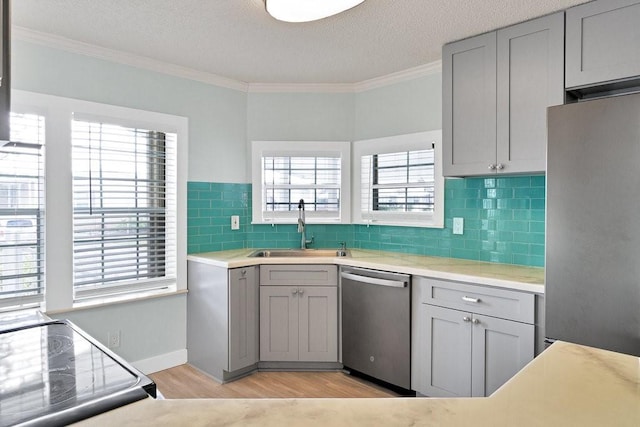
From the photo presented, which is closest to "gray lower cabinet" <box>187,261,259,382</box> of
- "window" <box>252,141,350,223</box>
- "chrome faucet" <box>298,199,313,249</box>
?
"chrome faucet" <box>298,199,313,249</box>

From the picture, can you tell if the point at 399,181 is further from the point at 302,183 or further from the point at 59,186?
the point at 59,186

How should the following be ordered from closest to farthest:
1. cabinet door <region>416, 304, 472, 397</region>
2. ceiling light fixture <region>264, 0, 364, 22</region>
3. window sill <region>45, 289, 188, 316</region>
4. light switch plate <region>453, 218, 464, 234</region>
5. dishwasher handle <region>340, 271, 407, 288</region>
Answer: ceiling light fixture <region>264, 0, 364, 22</region>
cabinet door <region>416, 304, 472, 397</region>
dishwasher handle <region>340, 271, 407, 288</region>
window sill <region>45, 289, 188, 316</region>
light switch plate <region>453, 218, 464, 234</region>

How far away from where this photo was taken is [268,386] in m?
3.08

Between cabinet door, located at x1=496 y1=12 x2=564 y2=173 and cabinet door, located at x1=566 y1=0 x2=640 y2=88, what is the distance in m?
0.07

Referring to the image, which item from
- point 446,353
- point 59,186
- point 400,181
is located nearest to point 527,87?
point 400,181

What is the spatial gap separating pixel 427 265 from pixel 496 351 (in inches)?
27.7

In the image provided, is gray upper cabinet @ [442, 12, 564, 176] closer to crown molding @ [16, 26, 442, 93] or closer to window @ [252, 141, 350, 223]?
crown molding @ [16, 26, 442, 93]

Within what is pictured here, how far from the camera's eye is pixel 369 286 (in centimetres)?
304

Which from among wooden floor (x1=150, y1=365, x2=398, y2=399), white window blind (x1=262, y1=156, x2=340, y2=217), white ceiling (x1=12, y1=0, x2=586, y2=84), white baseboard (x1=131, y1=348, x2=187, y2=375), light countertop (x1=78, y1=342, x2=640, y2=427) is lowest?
wooden floor (x1=150, y1=365, x2=398, y2=399)

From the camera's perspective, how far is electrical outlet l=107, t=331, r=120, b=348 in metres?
3.11

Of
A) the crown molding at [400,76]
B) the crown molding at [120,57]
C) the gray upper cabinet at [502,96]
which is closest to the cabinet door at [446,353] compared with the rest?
the gray upper cabinet at [502,96]

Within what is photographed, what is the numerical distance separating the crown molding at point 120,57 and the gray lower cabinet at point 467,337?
93.3 inches

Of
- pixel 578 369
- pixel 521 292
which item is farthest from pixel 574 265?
pixel 578 369

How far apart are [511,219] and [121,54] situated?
9.94ft
